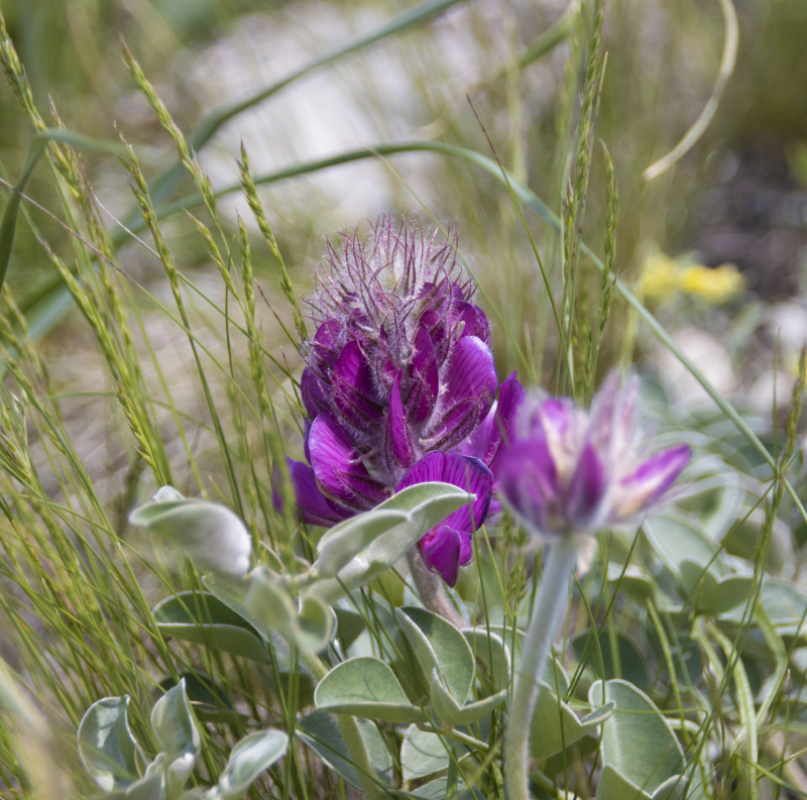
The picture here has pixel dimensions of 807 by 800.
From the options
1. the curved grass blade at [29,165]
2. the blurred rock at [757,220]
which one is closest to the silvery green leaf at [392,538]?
the curved grass blade at [29,165]

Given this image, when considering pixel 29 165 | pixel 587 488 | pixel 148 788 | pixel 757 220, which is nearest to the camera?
pixel 587 488

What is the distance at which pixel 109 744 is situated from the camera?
0.63 metres

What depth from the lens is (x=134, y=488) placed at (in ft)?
2.92

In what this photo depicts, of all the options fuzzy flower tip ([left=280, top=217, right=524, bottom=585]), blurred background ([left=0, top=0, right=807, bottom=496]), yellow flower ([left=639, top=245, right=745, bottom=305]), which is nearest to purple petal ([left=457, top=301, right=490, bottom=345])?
fuzzy flower tip ([left=280, top=217, right=524, bottom=585])

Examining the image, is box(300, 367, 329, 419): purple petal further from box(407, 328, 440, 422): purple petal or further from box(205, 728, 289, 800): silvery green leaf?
box(205, 728, 289, 800): silvery green leaf

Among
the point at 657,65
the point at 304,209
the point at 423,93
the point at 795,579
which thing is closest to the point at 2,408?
the point at 795,579

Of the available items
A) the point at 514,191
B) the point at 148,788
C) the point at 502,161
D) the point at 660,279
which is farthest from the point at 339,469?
the point at 502,161

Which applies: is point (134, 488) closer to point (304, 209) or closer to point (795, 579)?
point (795, 579)

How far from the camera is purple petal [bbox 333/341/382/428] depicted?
0.65 meters

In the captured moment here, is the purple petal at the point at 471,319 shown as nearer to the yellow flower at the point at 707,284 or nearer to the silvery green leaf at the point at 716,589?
the silvery green leaf at the point at 716,589

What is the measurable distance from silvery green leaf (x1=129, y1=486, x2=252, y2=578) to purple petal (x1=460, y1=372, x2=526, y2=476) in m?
0.26

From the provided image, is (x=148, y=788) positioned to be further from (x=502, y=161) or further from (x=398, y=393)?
(x=502, y=161)

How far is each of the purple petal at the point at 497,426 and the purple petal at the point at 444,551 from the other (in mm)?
86

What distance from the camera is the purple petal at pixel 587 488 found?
1.33ft
